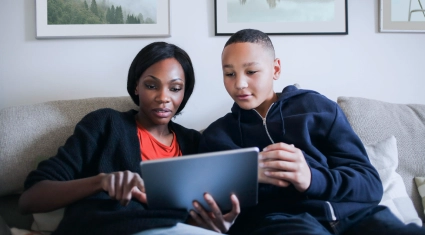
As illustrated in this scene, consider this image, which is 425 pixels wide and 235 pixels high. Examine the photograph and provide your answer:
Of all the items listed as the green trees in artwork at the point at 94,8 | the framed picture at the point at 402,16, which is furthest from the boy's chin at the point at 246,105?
the framed picture at the point at 402,16

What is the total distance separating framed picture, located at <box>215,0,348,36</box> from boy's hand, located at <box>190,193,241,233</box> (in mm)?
955

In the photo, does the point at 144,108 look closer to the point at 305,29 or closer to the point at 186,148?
the point at 186,148

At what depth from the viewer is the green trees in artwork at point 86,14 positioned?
1.66 metres

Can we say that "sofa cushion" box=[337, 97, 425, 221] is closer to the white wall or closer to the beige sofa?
the beige sofa

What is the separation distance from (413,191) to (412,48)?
30.8 inches

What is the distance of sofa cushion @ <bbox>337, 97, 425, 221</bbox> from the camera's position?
1.50 meters

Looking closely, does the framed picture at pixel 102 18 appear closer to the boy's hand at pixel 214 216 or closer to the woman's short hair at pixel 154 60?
the woman's short hair at pixel 154 60

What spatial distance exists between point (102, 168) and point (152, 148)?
0.21m

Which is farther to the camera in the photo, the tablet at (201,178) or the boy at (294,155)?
the boy at (294,155)

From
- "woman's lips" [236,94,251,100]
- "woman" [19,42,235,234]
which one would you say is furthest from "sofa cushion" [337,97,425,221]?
"woman" [19,42,235,234]

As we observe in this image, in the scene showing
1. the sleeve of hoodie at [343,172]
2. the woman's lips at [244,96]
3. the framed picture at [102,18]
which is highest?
the framed picture at [102,18]

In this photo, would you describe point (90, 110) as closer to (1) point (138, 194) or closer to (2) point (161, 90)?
(2) point (161, 90)

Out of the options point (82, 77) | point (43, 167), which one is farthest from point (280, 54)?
point (43, 167)

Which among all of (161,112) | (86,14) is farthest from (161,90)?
(86,14)
